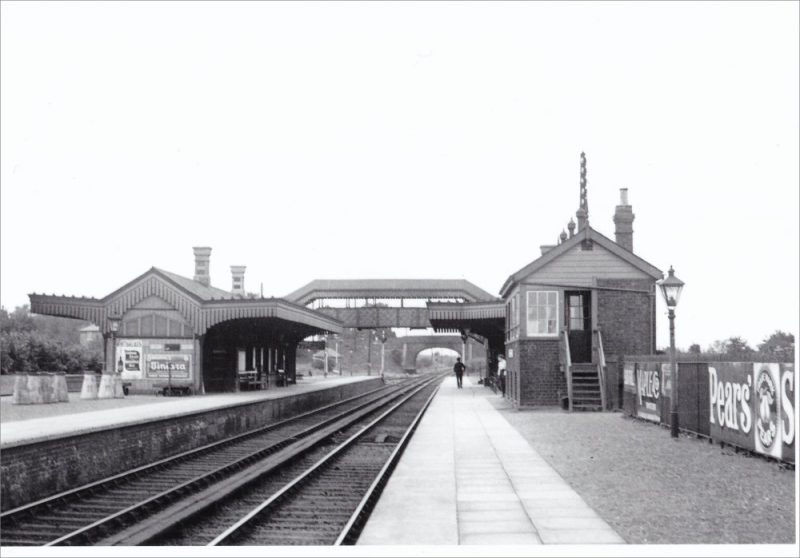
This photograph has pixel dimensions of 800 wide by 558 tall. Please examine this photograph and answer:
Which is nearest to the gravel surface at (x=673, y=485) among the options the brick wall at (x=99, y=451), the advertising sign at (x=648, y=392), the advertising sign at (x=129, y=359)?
the advertising sign at (x=648, y=392)

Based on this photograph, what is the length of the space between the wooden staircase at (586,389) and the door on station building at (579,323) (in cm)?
94

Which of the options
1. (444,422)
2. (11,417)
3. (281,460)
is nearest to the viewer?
(281,460)

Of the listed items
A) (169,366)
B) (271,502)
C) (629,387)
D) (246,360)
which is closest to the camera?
(271,502)

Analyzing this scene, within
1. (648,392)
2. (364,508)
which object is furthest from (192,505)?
(648,392)

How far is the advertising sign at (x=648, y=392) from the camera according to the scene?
17953mm

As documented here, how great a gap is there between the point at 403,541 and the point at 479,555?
1.11m

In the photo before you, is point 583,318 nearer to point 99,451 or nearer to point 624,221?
point 624,221

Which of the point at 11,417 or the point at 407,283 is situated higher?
the point at 407,283

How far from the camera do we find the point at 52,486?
10.5m

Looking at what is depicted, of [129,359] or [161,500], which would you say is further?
[129,359]

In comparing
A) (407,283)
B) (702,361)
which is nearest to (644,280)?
(702,361)

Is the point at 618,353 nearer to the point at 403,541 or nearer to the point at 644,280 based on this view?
the point at 644,280

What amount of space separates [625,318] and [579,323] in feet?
5.92

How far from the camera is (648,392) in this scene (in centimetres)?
1881
